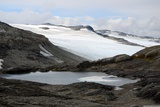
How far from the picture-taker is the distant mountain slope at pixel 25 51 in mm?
75306

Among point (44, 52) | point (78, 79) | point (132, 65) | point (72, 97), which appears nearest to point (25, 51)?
point (44, 52)

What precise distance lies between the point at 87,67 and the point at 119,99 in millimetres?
28238

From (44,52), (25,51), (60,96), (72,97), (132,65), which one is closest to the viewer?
(60,96)

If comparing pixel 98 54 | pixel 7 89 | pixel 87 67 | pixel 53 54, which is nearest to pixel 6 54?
pixel 53 54

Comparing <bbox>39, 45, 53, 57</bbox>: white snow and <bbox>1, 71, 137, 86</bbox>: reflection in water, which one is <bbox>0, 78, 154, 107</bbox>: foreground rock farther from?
<bbox>39, 45, 53, 57</bbox>: white snow

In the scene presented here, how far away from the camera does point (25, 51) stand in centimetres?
8494

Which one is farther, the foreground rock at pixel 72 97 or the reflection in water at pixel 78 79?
the reflection in water at pixel 78 79

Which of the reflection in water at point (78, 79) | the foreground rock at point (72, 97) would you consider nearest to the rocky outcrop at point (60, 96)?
the foreground rock at point (72, 97)

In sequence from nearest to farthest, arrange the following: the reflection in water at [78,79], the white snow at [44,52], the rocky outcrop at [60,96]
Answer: the rocky outcrop at [60,96] → the reflection in water at [78,79] → the white snow at [44,52]

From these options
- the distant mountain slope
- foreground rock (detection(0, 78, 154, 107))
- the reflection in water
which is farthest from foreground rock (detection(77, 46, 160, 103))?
the distant mountain slope

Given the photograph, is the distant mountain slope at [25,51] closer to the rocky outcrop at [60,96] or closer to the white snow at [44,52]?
the white snow at [44,52]

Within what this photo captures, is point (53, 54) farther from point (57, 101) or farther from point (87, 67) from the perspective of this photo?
point (57, 101)

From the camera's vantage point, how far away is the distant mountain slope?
247ft

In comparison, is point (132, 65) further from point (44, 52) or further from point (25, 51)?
point (44, 52)
